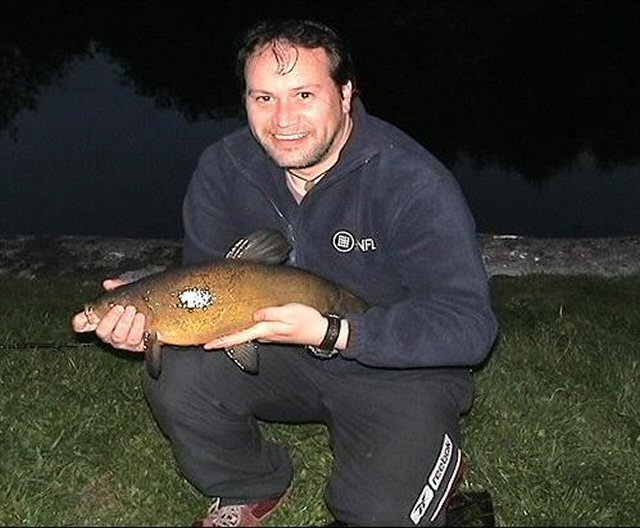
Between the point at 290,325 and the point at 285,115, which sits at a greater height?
the point at 285,115

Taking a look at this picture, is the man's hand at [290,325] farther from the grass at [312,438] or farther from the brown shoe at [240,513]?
the grass at [312,438]

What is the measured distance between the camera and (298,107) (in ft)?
11.7

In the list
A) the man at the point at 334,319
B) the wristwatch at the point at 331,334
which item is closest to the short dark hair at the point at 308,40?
the man at the point at 334,319

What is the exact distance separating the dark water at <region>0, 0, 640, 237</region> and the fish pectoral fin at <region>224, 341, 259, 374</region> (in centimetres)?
1225

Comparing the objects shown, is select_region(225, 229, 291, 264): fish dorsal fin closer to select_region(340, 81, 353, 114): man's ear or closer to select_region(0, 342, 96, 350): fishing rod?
select_region(340, 81, 353, 114): man's ear

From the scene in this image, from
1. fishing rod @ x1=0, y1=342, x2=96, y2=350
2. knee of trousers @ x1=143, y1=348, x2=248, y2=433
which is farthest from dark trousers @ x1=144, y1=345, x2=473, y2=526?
fishing rod @ x1=0, y1=342, x2=96, y2=350

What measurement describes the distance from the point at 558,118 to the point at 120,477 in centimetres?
1965

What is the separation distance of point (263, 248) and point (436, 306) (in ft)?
2.09

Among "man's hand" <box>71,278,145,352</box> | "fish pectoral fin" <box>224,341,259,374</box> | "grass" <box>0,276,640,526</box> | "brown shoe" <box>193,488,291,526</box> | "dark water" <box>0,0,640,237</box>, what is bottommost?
"dark water" <box>0,0,640,237</box>

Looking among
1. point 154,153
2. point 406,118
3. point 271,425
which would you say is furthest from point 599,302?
point 406,118

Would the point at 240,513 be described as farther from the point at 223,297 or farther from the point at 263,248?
the point at 263,248

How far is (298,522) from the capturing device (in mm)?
3756

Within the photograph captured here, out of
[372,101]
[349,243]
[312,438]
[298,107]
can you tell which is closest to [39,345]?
[312,438]

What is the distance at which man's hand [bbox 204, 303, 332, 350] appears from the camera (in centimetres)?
330
